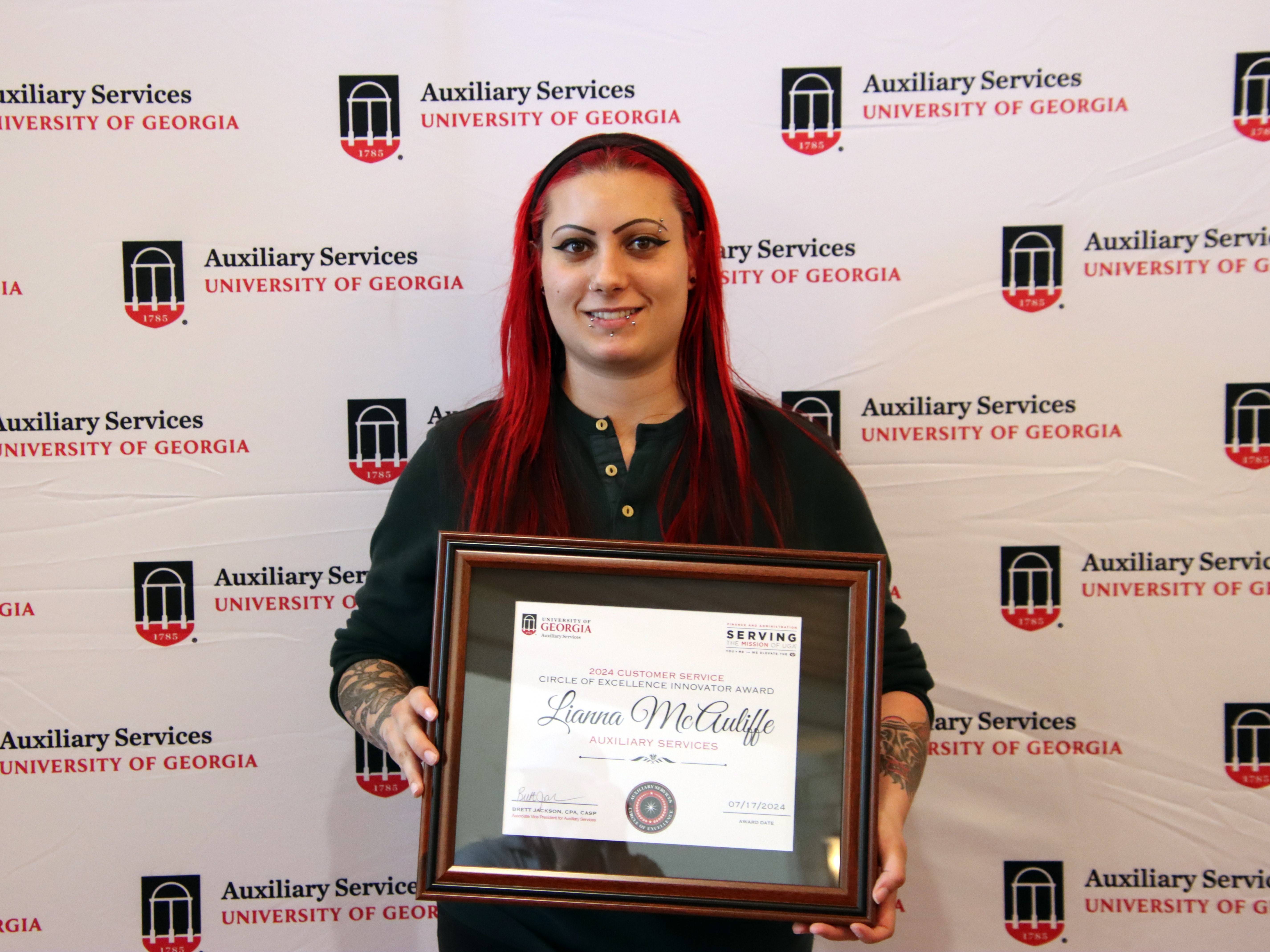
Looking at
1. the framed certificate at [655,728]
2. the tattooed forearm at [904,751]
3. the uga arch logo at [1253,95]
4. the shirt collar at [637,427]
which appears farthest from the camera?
the uga arch logo at [1253,95]

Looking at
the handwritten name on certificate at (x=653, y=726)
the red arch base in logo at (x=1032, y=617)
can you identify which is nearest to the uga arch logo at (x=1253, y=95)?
the red arch base in logo at (x=1032, y=617)

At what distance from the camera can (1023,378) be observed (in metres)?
1.69

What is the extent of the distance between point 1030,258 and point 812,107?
1.72 ft

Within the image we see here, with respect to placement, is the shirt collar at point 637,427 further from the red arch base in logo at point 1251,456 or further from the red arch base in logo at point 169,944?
the red arch base in logo at point 169,944

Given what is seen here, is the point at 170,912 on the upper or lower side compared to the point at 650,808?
lower

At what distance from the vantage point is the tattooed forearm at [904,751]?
1.15 m

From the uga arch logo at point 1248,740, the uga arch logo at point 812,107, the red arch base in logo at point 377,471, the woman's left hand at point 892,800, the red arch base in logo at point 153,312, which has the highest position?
the uga arch logo at point 812,107

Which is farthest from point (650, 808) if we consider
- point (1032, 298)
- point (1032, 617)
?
point (1032, 298)

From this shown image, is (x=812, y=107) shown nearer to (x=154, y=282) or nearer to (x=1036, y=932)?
(x=154, y=282)

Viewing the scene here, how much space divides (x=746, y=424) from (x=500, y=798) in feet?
2.11

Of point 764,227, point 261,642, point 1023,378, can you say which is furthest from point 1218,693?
point 261,642

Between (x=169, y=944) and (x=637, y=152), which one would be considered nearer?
(x=637, y=152)

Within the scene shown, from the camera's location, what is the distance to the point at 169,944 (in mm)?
1722

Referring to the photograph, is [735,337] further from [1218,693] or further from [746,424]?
[1218,693]
